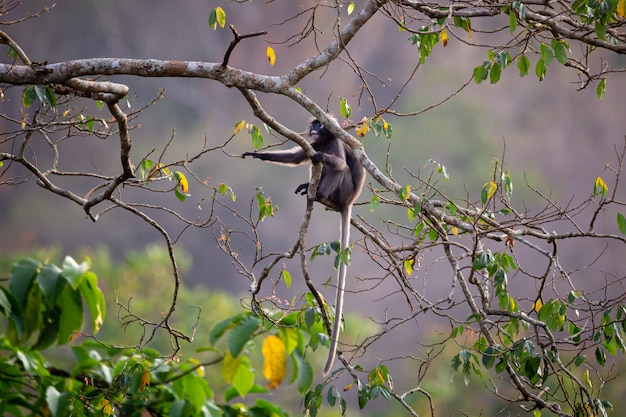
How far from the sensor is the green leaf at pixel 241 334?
1.06 m

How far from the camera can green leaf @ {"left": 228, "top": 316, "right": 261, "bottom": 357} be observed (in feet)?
3.49

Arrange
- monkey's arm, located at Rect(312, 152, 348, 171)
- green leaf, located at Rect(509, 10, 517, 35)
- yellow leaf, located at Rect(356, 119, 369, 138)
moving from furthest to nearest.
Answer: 1. monkey's arm, located at Rect(312, 152, 348, 171)
2. yellow leaf, located at Rect(356, 119, 369, 138)
3. green leaf, located at Rect(509, 10, 517, 35)

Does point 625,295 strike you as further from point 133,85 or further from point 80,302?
point 133,85

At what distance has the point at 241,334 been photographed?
3.52ft

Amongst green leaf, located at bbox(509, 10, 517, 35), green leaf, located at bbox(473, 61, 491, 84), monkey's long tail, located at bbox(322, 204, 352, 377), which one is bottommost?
monkey's long tail, located at bbox(322, 204, 352, 377)

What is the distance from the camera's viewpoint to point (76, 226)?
917 centimetres

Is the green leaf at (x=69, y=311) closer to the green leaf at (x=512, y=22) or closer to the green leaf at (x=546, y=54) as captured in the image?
the green leaf at (x=512, y=22)

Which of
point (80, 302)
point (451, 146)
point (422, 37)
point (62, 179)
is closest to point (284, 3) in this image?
point (451, 146)

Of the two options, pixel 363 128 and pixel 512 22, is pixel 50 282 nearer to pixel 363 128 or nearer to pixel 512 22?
pixel 512 22

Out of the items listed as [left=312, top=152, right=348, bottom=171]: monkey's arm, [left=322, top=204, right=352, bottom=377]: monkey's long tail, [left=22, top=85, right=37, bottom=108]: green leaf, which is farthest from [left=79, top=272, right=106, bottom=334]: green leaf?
[left=312, top=152, right=348, bottom=171]: monkey's arm

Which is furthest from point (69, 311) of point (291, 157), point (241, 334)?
point (291, 157)

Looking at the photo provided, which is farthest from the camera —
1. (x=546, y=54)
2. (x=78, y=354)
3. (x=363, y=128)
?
(x=363, y=128)

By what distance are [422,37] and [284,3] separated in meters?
8.20

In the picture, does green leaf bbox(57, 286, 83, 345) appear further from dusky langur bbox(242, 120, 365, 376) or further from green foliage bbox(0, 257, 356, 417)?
dusky langur bbox(242, 120, 365, 376)
